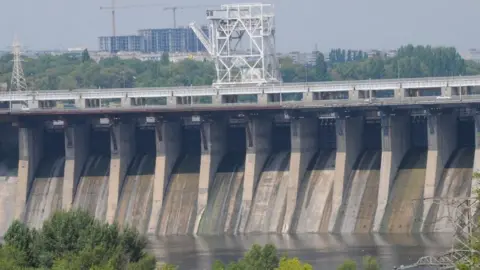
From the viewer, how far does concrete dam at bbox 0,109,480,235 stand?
282ft

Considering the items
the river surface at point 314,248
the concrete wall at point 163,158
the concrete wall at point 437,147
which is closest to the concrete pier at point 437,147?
the concrete wall at point 437,147

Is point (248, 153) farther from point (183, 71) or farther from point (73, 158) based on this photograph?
point (183, 71)

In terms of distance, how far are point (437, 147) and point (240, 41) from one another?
A: 73.8ft

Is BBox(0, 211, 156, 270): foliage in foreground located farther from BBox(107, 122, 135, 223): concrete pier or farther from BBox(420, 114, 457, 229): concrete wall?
BBox(107, 122, 135, 223): concrete pier

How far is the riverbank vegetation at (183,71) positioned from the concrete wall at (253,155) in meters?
63.9

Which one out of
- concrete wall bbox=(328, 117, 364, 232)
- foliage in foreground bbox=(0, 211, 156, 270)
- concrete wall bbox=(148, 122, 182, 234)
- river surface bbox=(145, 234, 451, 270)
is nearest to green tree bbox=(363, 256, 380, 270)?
river surface bbox=(145, 234, 451, 270)

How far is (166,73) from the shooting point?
559 feet

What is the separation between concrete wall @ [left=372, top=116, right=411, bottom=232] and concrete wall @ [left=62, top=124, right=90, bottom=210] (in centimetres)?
1747

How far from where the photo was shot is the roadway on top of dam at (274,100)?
88.4 meters

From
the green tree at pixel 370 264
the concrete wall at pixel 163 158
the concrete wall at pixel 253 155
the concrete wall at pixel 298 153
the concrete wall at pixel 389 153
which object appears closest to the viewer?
the green tree at pixel 370 264

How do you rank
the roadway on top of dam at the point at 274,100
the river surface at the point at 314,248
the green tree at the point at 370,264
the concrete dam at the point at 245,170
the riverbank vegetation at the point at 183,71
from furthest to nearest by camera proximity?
the riverbank vegetation at the point at 183,71 < the roadway on top of dam at the point at 274,100 < the concrete dam at the point at 245,170 < the river surface at the point at 314,248 < the green tree at the point at 370,264

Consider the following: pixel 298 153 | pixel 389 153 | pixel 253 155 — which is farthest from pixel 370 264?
pixel 253 155

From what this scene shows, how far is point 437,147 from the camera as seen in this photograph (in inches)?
3346

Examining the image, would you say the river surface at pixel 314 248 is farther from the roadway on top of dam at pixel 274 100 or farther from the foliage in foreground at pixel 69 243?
the foliage in foreground at pixel 69 243
